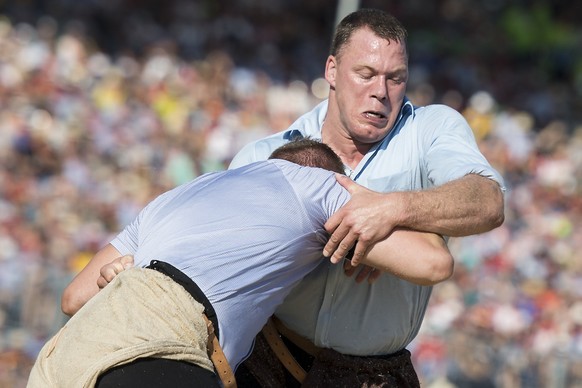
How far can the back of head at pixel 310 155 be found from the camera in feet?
12.0

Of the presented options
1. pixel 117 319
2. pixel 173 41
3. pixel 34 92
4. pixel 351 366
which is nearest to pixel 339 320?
pixel 351 366

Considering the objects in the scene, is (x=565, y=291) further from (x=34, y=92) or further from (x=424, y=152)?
(x=424, y=152)

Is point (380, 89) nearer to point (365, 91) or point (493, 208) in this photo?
point (365, 91)

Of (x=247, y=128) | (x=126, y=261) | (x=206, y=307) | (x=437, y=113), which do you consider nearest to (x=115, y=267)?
(x=126, y=261)

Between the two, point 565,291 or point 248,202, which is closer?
point 248,202

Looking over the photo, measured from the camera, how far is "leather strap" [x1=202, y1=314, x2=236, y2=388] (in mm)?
3218

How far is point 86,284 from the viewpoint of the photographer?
378 centimetres

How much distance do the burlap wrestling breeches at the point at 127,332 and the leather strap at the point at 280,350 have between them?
104 centimetres

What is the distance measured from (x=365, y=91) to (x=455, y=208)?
2.70 feet

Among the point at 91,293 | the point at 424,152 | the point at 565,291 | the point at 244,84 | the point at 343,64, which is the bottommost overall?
the point at 565,291

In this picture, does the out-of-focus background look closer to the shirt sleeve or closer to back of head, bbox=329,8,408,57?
back of head, bbox=329,8,408,57

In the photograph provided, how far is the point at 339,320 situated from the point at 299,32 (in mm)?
13544

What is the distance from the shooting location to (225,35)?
16.3 m

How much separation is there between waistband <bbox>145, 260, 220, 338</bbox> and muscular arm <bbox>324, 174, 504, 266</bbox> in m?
0.45
